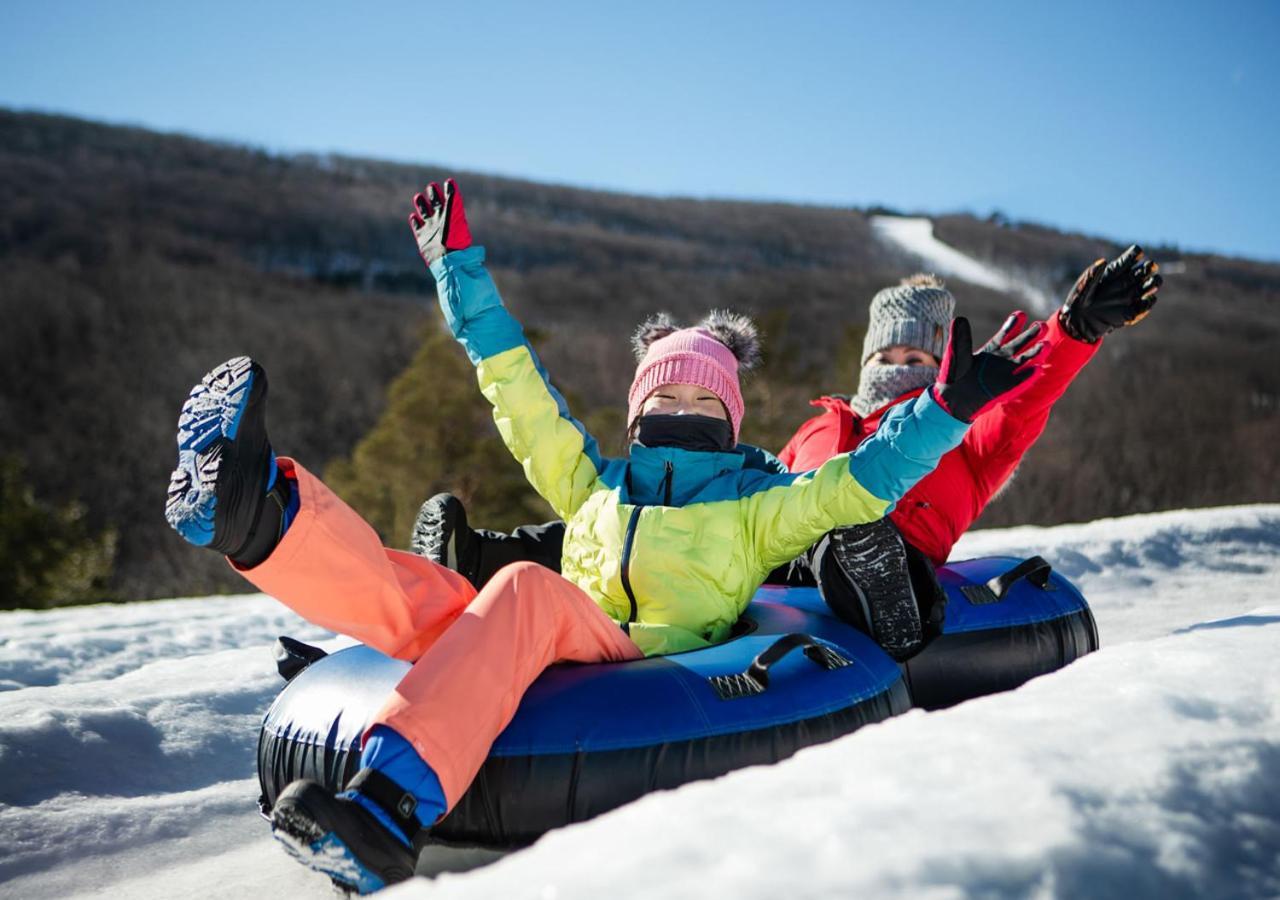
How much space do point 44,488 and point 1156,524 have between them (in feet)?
121

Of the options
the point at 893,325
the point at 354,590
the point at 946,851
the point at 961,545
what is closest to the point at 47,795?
the point at 354,590

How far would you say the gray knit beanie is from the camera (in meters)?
3.47

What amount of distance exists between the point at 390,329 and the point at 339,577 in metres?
46.6

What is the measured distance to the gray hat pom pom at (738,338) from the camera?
2967 mm

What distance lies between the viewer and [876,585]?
2520 mm

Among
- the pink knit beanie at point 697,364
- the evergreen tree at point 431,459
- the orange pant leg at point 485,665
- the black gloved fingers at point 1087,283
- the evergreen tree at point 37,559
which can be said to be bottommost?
the evergreen tree at point 37,559

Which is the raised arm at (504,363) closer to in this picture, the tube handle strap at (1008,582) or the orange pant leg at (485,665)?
the orange pant leg at (485,665)

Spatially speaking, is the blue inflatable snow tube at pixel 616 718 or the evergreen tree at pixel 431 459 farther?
the evergreen tree at pixel 431 459

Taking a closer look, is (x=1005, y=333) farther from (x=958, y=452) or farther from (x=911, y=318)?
(x=911, y=318)

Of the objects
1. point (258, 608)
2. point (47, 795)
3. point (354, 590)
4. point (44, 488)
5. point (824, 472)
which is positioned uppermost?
point (824, 472)

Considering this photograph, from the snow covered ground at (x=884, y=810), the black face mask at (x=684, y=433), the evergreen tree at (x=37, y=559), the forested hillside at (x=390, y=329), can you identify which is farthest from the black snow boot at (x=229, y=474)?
the evergreen tree at (x=37, y=559)

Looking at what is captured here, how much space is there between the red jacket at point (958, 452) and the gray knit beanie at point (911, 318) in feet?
0.91

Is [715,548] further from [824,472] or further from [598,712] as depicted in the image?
[598,712]

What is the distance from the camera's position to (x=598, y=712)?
6.32 feet
